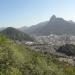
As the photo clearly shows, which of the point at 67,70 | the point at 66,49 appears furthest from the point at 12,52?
the point at 66,49

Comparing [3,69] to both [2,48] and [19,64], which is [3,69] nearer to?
[19,64]

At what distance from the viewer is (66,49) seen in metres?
74.3

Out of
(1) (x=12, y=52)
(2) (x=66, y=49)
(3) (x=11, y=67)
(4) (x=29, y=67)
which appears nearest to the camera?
(3) (x=11, y=67)

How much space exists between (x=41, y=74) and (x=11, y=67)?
3.19 feet

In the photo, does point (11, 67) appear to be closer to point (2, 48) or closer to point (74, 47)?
point (2, 48)

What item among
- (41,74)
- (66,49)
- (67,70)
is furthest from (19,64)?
(66,49)

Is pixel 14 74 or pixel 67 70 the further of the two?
pixel 67 70

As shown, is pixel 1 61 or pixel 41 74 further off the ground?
pixel 1 61

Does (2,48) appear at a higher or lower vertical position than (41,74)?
higher

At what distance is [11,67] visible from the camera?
21.2ft

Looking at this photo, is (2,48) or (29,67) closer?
(29,67)

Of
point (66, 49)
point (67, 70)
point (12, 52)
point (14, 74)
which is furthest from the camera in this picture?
point (66, 49)

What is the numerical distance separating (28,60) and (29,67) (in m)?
0.76

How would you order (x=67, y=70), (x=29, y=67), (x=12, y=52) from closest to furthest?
1. (x=29, y=67)
2. (x=12, y=52)
3. (x=67, y=70)
